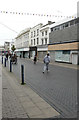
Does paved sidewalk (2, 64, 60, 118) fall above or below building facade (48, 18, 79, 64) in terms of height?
below

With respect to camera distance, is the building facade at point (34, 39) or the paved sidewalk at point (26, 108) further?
the building facade at point (34, 39)

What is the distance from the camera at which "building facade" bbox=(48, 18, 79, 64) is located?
70.9 feet

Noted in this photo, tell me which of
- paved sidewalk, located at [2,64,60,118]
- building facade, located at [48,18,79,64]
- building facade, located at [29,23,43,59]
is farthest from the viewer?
building facade, located at [29,23,43,59]

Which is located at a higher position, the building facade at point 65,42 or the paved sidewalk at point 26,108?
the building facade at point 65,42

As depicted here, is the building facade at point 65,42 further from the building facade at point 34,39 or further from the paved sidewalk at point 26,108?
the paved sidewalk at point 26,108

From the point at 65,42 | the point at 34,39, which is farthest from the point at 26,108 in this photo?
the point at 34,39

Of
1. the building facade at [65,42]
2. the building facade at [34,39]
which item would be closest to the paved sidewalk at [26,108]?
the building facade at [65,42]

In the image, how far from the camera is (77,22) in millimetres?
21531

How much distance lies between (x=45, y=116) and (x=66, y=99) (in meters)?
1.64

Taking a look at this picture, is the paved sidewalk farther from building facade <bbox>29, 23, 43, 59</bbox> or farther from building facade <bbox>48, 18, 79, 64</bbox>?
building facade <bbox>29, 23, 43, 59</bbox>

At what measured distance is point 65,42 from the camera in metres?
23.8

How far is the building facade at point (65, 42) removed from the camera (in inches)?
851

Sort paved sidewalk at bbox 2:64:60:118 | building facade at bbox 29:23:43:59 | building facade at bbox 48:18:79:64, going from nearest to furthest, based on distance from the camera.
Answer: paved sidewalk at bbox 2:64:60:118
building facade at bbox 48:18:79:64
building facade at bbox 29:23:43:59

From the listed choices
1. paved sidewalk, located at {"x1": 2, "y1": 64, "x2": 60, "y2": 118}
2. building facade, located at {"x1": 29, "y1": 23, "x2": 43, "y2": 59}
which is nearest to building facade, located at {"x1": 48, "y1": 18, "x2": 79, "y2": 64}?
building facade, located at {"x1": 29, "y1": 23, "x2": 43, "y2": 59}
